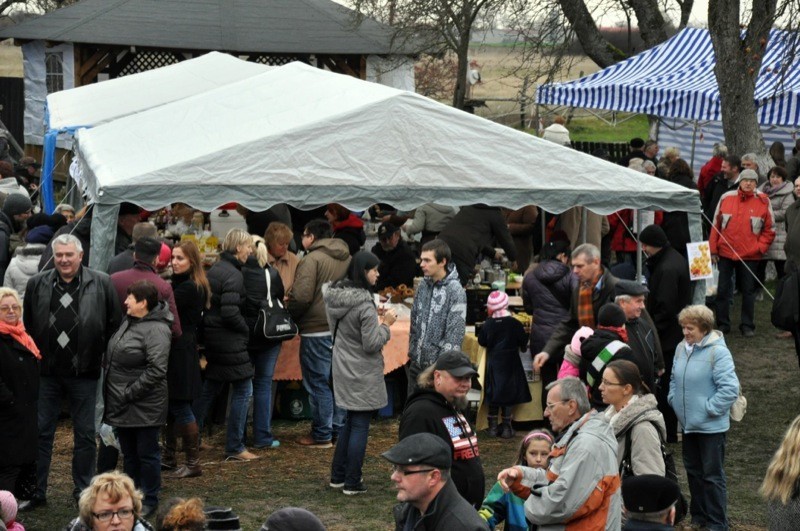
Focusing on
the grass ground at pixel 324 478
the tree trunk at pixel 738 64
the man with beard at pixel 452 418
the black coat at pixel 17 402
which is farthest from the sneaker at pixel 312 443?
the tree trunk at pixel 738 64

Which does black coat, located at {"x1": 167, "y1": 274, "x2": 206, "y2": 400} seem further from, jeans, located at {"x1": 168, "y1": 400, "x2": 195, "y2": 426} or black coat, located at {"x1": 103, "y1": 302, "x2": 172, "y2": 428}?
black coat, located at {"x1": 103, "y1": 302, "x2": 172, "y2": 428}

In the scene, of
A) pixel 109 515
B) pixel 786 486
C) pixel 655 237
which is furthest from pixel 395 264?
pixel 786 486

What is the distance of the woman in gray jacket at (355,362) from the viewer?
28.3 ft

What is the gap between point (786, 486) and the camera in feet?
17.1

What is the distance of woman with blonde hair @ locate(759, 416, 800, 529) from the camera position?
519 centimetres

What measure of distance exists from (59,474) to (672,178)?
8.88m

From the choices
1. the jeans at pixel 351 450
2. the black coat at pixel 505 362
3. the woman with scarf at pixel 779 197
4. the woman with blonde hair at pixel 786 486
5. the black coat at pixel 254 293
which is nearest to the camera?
the woman with blonde hair at pixel 786 486

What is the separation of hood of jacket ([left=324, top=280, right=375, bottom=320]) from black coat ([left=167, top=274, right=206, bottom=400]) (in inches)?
37.8

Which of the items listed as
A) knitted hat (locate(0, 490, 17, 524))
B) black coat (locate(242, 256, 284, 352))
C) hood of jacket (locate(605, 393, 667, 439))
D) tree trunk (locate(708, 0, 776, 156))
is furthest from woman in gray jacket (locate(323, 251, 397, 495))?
tree trunk (locate(708, 0, 776, 156))

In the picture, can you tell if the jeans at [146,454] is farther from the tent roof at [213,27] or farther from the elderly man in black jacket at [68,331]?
the tent roof at [213,27]

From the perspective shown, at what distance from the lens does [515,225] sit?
44.2 ft

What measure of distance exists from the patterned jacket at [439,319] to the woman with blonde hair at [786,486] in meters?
3.73

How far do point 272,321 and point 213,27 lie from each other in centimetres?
1989

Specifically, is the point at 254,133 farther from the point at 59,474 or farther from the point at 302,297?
the point at 59,474
